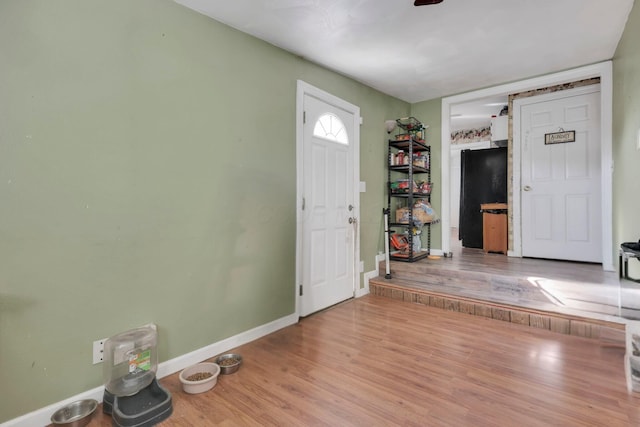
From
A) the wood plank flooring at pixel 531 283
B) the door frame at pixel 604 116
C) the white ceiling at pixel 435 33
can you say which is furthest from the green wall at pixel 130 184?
the door frame at pixel 604 116

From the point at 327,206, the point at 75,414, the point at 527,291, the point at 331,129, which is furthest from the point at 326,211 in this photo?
the point at 75,414

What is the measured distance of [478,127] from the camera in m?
6.94

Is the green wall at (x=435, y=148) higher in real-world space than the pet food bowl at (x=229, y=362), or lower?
higher

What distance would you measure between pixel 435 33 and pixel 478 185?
3307 mm

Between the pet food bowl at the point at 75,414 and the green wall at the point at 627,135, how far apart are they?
3694 millimetres

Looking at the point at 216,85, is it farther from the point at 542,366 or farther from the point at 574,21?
the point at 542,366

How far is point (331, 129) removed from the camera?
321 centimetres

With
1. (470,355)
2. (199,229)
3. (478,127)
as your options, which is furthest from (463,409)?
(478,127)

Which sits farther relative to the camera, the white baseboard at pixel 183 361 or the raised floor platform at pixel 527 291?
the raised floor platform at pixel 527 291

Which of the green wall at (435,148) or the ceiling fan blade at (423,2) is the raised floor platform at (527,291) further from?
the ceiling fan blade at (423,2)

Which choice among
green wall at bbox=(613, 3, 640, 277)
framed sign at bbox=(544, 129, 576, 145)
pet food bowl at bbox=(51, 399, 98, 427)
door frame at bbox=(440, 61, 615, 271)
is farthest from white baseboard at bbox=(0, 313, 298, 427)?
framed sign at bbox=(544, 129, 576, 145)

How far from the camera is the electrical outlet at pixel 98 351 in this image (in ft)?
5.60

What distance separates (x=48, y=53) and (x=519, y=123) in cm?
489

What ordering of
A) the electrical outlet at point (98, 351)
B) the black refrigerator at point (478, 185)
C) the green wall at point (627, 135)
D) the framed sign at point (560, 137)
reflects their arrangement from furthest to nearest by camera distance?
the black refrigerator at point (478, 185) < the framed sign at point (560, 137) < the green wall at point (627, 135) < the electrical outlet at point (98, 351)
